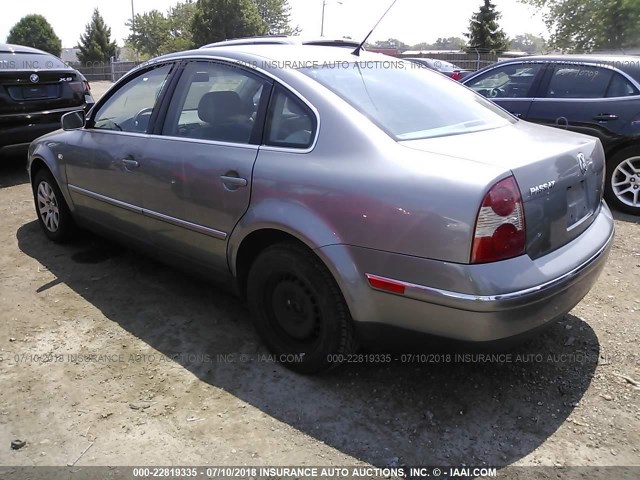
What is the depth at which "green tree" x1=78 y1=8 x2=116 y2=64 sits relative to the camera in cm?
5759

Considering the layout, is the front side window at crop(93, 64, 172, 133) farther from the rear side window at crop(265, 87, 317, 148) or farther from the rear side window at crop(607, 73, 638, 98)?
the rear side window at crop(607, 73, 638, 98)

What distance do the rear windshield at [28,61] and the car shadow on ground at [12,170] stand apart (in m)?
1.06

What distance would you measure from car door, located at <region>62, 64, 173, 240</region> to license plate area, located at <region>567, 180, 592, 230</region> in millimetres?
2504

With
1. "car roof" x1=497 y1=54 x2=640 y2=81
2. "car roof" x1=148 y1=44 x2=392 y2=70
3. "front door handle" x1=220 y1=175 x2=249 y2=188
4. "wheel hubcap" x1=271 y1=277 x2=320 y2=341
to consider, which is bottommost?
"wheel hubcap" x1=271 y1=277 x2=320 y2=341

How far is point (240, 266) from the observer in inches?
118

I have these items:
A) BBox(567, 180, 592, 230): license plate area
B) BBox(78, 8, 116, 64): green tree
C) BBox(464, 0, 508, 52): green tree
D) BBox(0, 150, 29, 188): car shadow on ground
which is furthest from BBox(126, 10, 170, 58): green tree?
BBox(567, 180, 592, 230): license plate area

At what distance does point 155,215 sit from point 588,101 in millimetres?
4605

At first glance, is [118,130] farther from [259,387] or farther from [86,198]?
[259,387]

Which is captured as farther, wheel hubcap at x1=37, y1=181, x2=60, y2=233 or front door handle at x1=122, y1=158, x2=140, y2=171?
wheel hubcap at x1=37, y1=181, x2=60, y2=233

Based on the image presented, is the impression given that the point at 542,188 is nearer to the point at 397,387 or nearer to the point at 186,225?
the point at 397,387

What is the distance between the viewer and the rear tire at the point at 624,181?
5414 millimetres

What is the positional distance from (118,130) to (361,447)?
277 cm

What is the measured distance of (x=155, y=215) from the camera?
11.3ft

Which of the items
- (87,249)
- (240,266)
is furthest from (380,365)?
(87,249)
